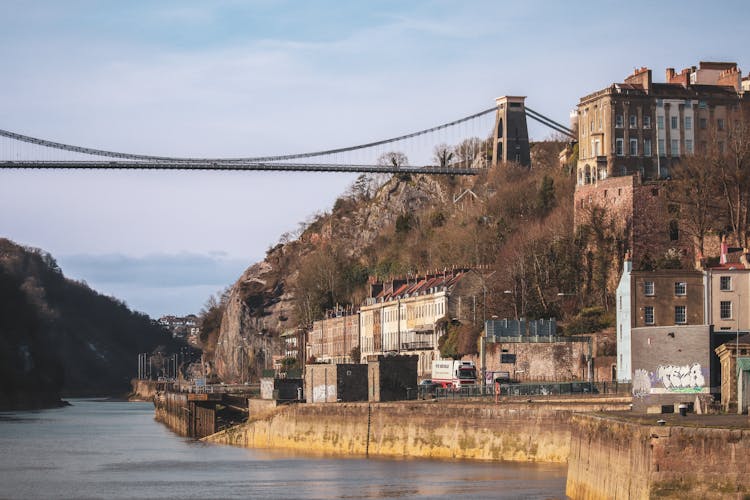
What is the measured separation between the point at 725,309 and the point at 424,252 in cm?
5901

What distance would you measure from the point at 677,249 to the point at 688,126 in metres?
11.8

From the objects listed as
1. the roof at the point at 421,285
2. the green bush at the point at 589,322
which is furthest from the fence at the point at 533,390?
the roof at the point at 421,285

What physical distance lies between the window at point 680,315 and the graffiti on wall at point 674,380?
2009 cm

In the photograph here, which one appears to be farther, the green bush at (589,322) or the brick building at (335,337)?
the brick building at (335,337)

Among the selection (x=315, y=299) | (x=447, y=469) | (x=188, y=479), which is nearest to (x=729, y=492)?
(x=447, y=469)

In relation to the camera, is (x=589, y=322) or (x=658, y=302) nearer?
(x=658, y=302)

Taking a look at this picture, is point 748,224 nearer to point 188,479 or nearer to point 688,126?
point 688,126

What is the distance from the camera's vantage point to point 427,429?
154 ft

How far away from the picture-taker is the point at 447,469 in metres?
42.8

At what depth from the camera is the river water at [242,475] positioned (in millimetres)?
38750

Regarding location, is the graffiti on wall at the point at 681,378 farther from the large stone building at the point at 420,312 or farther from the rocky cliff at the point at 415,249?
the large stone building at the point at 420,312

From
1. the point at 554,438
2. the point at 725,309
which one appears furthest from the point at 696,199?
the point at 554,438

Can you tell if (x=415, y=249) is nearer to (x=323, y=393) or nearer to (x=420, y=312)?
(x=420, y=312)

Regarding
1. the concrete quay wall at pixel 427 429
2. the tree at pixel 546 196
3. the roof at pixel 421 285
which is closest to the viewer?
the concrete quay wall at pixel 427 429
